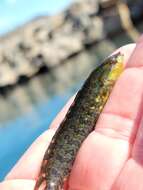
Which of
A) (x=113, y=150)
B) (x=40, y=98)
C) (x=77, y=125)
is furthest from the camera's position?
(x=40, y=98)

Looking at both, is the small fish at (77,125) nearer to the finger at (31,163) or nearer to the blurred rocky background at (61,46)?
the finger at (31,163)

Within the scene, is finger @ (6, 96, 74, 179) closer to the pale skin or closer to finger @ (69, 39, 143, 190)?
the pale skin

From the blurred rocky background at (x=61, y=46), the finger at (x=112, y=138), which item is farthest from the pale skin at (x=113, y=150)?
the blurred rocky background at (x=61, y=46)

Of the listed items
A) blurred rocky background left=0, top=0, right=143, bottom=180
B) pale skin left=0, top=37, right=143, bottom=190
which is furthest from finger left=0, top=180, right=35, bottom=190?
blurred rocky background left=0, top=0, right=143, bottom=180

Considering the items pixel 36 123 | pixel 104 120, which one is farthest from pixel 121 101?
pixel 36 123

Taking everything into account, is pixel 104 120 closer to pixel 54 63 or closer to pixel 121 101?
pixel 121 101

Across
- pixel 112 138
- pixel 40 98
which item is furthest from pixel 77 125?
pixel 40 98

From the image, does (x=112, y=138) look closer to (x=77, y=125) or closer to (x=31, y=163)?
(x=77, y=125)
